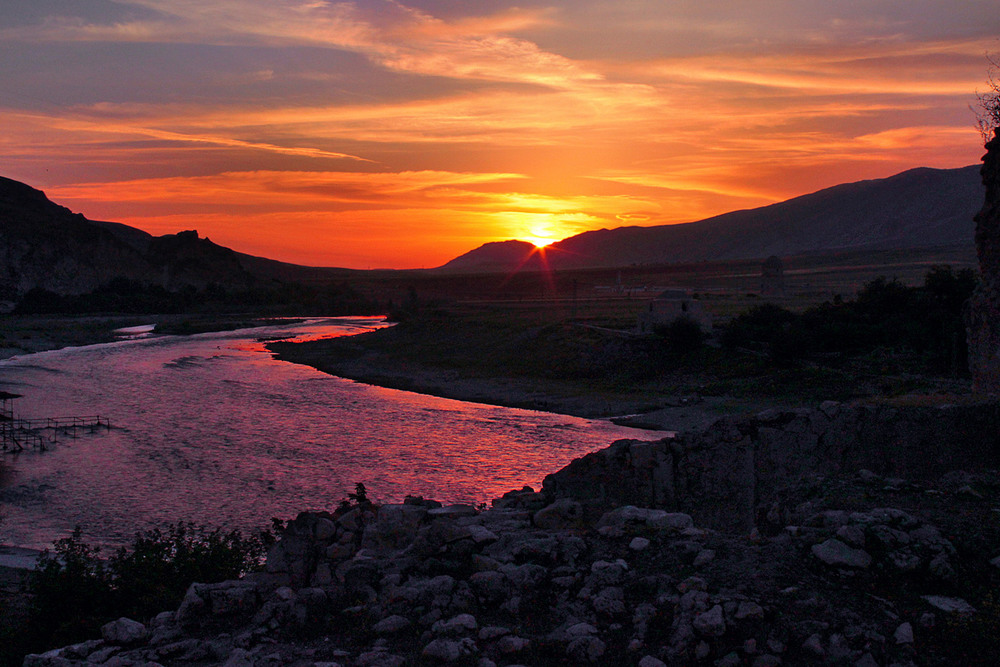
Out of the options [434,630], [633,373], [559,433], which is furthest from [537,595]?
[633,373]

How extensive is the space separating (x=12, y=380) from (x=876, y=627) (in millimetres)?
52561

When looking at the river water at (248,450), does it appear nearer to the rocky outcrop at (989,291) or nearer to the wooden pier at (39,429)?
the wooden pier at (39,429)

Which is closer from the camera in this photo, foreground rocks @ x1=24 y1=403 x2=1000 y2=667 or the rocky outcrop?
foreground rocks @ x1=24 y1=403 x2=1000 y2=667

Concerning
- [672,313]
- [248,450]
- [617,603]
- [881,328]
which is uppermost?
[672,313]

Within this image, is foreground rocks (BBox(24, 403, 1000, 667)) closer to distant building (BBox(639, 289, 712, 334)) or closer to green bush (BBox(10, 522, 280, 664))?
green bush (BBox(10, 522, 280, 664))

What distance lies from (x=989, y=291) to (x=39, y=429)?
3339 cm

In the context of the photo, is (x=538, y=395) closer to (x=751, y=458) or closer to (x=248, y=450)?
(x=248, y=450)

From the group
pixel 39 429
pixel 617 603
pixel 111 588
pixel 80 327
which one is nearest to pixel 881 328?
pixel 617 603

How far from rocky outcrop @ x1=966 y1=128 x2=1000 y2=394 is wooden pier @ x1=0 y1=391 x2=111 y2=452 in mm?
30916

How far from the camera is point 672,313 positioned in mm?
47094

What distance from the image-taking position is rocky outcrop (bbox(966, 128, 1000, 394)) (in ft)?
41.4

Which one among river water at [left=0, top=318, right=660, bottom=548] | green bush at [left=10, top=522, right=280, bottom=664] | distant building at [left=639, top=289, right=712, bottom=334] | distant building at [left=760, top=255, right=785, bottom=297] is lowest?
river water at [left=0, top=318, right=660, bottom=548]

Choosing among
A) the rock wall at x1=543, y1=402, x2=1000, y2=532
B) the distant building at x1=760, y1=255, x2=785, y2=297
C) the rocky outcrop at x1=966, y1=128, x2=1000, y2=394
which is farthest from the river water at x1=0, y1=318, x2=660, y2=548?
the distant building at x1=760, y1=255, x2=785, y2=297

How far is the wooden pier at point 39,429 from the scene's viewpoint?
29.3 meters
